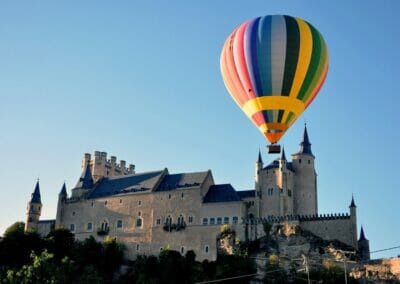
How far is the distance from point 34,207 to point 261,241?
3455 centimetres

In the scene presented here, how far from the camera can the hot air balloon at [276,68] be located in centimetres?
4584

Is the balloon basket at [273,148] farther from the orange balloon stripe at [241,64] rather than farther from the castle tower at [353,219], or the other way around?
the castle tower at [353,219]

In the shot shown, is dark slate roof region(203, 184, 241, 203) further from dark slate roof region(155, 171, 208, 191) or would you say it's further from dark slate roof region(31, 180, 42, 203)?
dark slate roof region(31, 180, 42, 203)

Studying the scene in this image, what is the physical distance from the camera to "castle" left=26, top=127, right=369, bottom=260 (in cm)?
7774

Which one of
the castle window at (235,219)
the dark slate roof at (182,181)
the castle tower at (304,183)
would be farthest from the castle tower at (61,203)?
the castle tower at (304,183)

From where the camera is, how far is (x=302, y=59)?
45.8 meters

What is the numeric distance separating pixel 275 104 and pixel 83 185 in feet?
172

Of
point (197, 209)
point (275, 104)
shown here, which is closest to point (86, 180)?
point (197, 209)

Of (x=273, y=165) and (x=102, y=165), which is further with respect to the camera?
(x=102, y=165)

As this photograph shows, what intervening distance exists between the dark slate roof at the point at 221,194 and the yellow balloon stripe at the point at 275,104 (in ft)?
113

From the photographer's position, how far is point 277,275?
70688mm

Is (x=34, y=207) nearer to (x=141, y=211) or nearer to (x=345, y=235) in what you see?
(x=141, y=211)

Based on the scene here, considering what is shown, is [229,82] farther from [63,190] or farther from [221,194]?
[63,190]

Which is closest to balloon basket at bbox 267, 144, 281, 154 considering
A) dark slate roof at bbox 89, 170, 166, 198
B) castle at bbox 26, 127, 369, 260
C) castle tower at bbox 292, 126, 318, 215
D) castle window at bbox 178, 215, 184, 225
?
castle at bbox 26, 127, 369, 260
